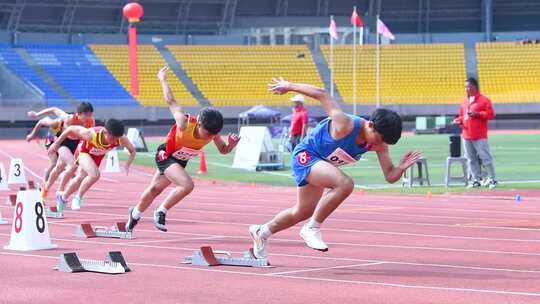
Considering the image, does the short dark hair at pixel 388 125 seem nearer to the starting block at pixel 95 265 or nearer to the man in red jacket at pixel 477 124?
→ the starting block at pixel 95 265

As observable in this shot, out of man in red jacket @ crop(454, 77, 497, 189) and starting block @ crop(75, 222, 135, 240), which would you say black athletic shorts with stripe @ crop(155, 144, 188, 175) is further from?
man in red jacket @ crop(454, 77, 497, 189)

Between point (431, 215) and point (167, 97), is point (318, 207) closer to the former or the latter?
point (167, 97)

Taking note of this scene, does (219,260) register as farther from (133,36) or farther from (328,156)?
(133,36)

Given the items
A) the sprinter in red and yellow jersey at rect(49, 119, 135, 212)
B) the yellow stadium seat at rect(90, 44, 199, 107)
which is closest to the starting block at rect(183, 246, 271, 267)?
the sprinter in red and yellow jersey at rect(49, 119, 135, 212)

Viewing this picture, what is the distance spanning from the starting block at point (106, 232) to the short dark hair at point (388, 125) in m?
4.67

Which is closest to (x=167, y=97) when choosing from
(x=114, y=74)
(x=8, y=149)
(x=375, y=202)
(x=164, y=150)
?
(x=164, y=150)

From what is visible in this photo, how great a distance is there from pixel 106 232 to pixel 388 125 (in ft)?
16.8

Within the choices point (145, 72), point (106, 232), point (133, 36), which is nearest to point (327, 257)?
point (106, 232)

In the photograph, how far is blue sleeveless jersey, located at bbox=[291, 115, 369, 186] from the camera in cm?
1100

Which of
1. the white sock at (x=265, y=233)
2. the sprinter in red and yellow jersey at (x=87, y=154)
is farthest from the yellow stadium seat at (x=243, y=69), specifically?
the white sock at (x=265, y=233)

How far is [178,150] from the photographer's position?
14.2m

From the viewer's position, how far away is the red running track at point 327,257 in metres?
9.45

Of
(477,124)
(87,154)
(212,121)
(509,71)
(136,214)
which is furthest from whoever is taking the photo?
(509,71)

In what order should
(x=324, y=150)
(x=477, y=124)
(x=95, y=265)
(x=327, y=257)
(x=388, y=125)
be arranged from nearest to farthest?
(x=388, y=125)
(x=95, y=265)
(x=324, y=150)
(x=327, y=257)
(x=477, y=124)
